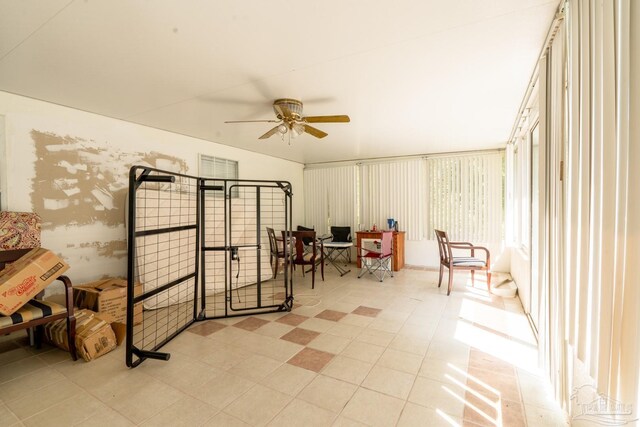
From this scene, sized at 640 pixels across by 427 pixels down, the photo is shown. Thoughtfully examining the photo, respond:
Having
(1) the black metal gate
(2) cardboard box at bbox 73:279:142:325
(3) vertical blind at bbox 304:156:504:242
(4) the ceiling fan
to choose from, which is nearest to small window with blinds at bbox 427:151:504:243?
(3) vertical blind at bbox 304:156:504:242

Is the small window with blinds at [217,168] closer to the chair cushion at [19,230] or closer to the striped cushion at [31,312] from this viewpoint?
the chair cushion at [19,230]

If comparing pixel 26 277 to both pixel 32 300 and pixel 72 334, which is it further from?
pixel 72 334

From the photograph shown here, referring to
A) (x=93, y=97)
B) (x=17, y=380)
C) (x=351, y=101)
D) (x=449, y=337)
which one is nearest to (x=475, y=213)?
(x=449, y=337)

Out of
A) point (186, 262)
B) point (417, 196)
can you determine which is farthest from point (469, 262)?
point (186, 262)

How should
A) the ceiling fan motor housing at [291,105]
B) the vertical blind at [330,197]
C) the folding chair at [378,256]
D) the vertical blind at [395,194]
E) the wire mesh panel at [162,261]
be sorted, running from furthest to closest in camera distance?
1. the vertical blind at [330,197]
2. the vertical blind at [395,194]
3. the folding chair at [378,256]
4. the wire mesh panel at [162,261]
5. the ceiling fan motor housing at [291,105]

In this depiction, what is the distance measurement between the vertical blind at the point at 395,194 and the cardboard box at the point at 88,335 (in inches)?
204

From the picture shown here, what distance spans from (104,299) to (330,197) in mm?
5006

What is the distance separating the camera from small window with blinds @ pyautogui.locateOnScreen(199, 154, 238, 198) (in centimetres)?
470

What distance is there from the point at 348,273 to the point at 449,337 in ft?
9.55

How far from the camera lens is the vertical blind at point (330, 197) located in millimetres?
6789

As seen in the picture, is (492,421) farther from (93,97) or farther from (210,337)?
(93,97)

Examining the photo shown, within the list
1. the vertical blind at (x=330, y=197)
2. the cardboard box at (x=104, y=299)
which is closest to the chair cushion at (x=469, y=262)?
the vertical blind at (x=330, y=197)

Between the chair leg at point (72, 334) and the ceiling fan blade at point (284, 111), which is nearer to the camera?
the chair leg at point (72, 334)

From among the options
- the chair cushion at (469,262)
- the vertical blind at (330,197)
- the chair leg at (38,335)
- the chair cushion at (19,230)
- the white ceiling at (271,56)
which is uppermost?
the white ceiling at (271,56)
